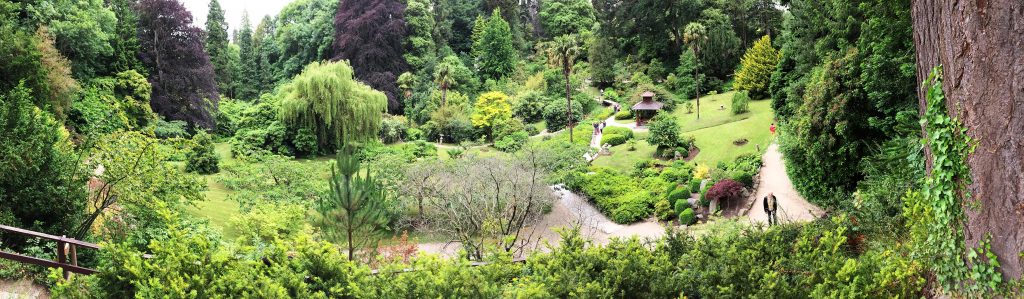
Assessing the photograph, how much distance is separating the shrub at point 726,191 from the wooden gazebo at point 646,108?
13.5m

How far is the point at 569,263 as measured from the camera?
18.4 ft

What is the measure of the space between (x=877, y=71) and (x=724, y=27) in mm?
26058

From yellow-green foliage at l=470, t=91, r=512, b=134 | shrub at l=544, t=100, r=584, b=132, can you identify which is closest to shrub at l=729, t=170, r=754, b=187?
yellow-green foliage at l=470, t=91, r=512, b=134

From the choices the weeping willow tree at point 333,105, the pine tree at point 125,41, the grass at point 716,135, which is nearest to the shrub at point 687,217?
the grass at point 716,135

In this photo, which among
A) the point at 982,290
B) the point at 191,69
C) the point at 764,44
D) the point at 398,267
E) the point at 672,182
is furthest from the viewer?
the point at 764,44

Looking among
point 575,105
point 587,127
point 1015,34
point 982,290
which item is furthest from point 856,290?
point 575,105

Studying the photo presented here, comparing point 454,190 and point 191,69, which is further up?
point 191,69

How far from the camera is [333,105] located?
91.8 feet

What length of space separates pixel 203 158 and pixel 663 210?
1512 centimetres

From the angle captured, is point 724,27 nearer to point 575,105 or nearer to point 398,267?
point 575,105

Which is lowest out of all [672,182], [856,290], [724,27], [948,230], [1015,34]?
[672,182]

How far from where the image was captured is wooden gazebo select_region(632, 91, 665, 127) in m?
34.7

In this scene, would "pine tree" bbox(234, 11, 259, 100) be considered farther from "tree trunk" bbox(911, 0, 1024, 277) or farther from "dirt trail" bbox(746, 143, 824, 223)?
"tree trunk" bbox(911, 0, 1024, 277)

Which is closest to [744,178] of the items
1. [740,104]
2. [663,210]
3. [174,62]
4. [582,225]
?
[663,210]
